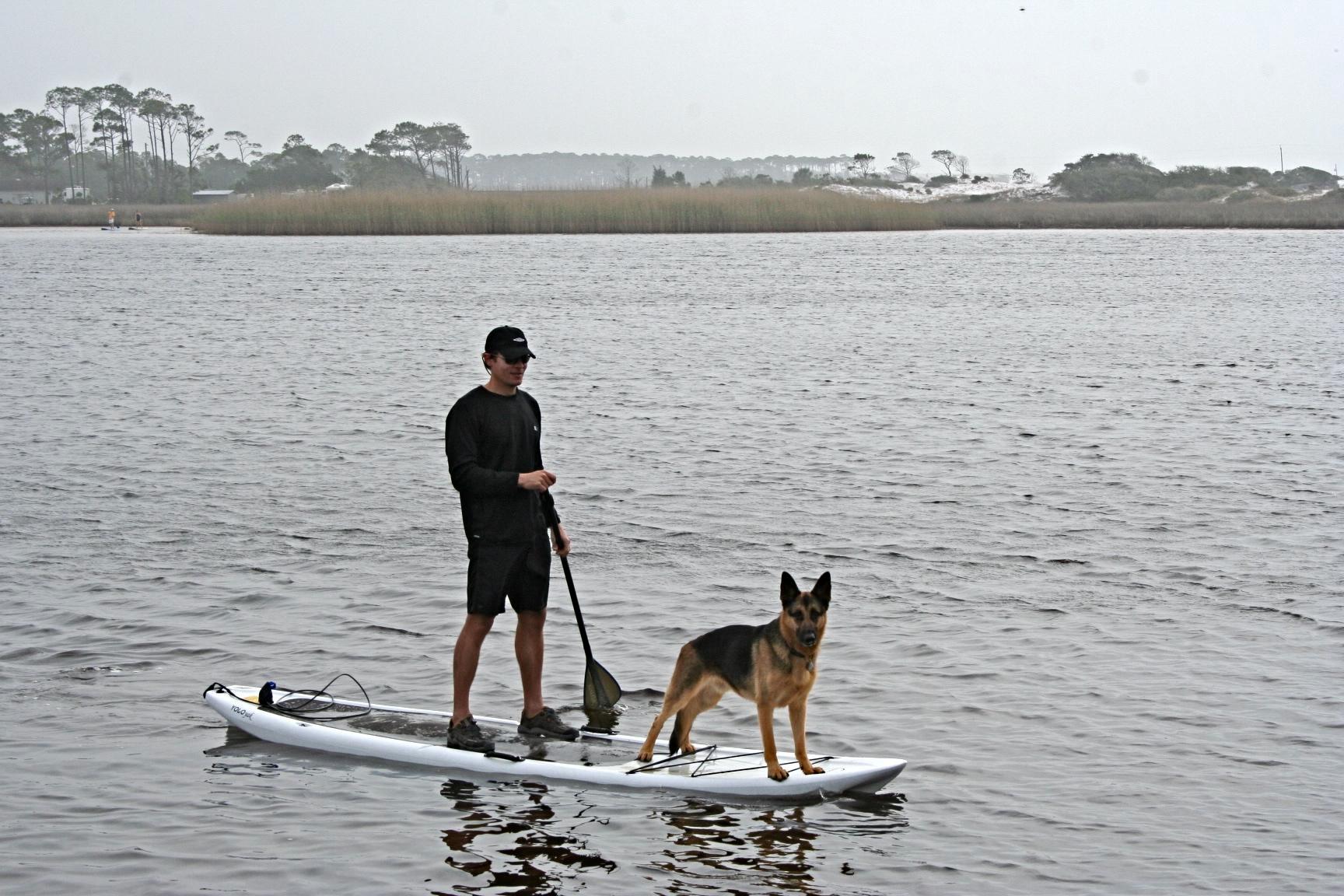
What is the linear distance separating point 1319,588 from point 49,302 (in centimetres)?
3675

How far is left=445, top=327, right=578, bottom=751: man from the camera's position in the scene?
717 centimetres

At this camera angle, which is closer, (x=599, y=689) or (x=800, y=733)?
(x=800, y=733)

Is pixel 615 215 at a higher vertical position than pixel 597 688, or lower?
higher

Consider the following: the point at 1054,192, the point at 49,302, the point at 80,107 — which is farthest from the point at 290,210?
the point at 80,107

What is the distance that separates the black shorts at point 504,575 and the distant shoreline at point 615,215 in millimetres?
55239

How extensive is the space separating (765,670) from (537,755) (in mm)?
1537

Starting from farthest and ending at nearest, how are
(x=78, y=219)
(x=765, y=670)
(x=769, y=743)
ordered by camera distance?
(x=78, y=219) < (x=769, y=743) < (x=765, y=670)

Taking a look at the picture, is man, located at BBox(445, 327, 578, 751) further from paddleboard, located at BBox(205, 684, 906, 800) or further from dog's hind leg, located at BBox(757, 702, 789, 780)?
dog's hind leg, located at BBox(757, 702, 789, 780)

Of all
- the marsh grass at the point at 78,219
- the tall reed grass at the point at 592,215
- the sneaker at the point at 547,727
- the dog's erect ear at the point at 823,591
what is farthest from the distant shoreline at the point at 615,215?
the dog's erect ear at the point at 823,591

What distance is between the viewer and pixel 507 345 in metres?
7.12

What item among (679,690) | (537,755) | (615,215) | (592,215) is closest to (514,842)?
(537,755)

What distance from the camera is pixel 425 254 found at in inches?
2451

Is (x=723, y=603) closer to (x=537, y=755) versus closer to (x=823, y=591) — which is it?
(x=537, y=755)

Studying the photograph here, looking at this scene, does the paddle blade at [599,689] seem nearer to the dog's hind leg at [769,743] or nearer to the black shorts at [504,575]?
the black shorts at [504,575]
